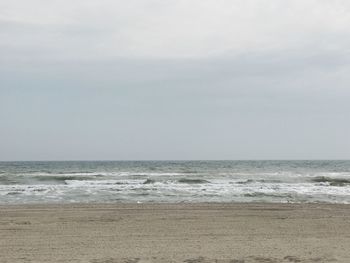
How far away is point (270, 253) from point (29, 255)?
13.0 feet

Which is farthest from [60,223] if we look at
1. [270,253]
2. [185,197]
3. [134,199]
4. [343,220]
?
[185,197]

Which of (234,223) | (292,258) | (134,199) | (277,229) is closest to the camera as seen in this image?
(292,258)

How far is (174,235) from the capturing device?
989 centimetres

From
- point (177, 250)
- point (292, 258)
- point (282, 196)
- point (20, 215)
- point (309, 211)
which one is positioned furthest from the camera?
point (282, 196)

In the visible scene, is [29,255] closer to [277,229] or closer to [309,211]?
[277,229]

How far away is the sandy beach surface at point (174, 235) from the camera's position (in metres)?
7.83

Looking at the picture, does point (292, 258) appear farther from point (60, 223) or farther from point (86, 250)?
point (60, 223)

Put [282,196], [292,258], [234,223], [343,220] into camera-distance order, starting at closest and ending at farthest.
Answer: [292,258] < [234,223] < [343,220] < [282,196]

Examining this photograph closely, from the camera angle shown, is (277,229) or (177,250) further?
(277,229)

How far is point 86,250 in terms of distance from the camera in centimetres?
828

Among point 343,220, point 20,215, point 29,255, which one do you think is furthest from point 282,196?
point 29,255

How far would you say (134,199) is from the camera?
66.8ft

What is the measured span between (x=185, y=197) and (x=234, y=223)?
31.7 ft

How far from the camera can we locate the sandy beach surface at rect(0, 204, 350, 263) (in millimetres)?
7832
